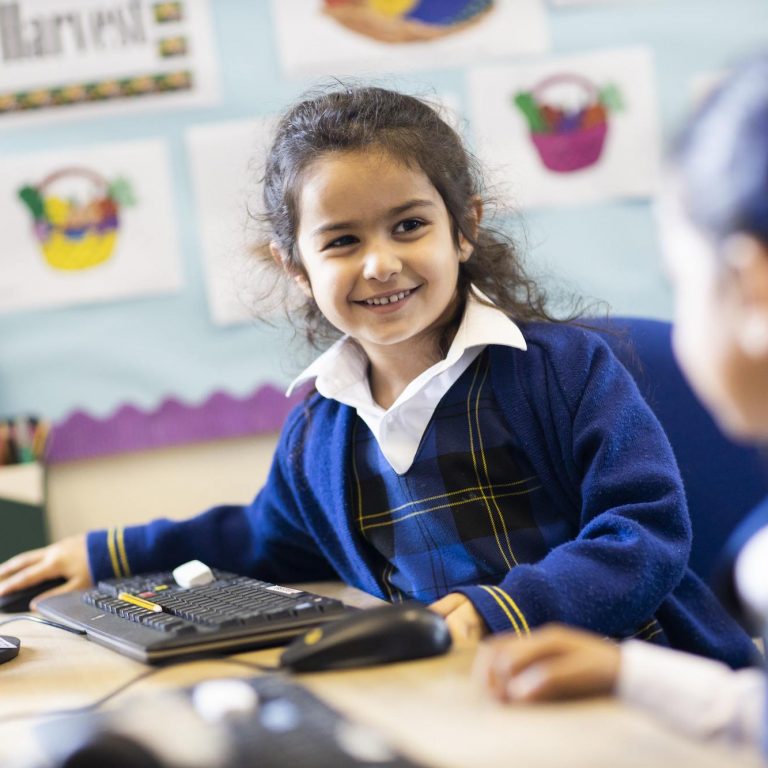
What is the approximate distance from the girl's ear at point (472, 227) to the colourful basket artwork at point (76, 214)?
798mm

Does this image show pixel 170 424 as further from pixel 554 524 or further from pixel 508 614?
pixel 508 614

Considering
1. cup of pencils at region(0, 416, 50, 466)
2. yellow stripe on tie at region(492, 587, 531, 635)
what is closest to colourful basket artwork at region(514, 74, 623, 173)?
cup of pencils at region(0, 416, 50, 466)

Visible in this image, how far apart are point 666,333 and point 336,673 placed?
2.20 ft

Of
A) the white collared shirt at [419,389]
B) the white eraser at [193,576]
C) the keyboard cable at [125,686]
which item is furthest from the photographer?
the white collared shirt at [419,389]

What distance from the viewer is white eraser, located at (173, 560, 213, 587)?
0.98 metres

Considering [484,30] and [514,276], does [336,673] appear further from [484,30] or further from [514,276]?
[484,30]

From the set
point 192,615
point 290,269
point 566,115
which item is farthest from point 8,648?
point 566,115

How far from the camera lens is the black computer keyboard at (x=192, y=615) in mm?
778

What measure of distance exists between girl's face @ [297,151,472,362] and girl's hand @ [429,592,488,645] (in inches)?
14.8

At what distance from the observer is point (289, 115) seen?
4.18 feet

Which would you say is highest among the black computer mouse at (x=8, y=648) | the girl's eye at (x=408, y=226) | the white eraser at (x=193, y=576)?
the girl's eye at (x=408, y=226)

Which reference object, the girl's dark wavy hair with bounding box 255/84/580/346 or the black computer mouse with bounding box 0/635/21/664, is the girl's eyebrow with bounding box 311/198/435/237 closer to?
the girl's dark wavy hair with bounding box 255/84/580/346

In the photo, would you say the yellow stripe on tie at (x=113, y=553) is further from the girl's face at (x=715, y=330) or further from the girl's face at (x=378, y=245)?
the girl's face at (x=715, y=330)

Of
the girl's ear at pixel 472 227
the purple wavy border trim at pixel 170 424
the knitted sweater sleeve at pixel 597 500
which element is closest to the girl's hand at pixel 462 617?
the knitted sweater sleeve at pixel 597 500
